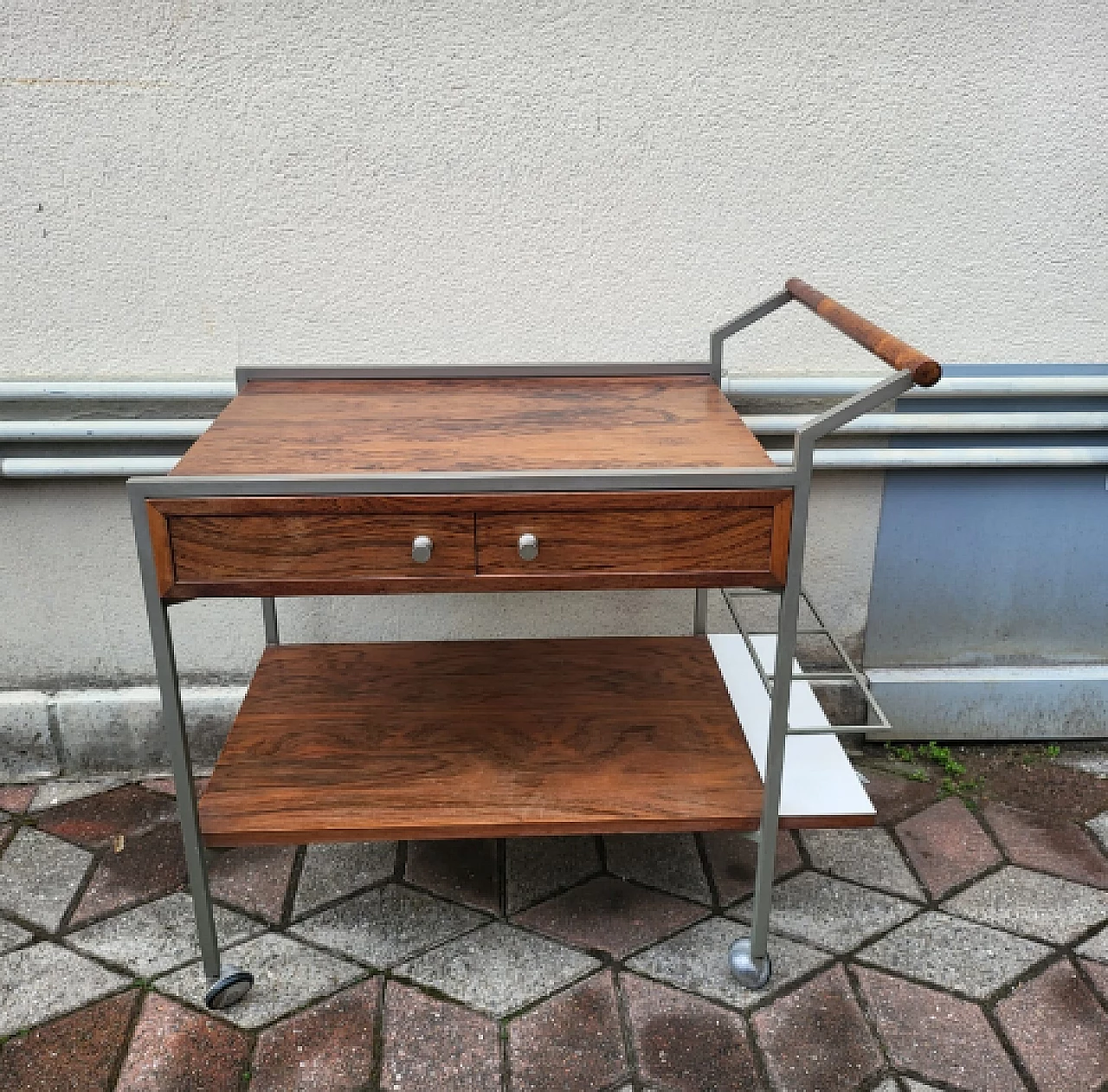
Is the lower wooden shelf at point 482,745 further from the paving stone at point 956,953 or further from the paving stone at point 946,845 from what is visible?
the paving stone at point 946,845

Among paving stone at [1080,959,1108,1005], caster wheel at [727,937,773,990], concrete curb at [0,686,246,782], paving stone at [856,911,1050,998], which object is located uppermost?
concrete curb at [0,686,246,782]

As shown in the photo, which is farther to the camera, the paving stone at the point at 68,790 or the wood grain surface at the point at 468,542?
the paving stone at the point at 68,790

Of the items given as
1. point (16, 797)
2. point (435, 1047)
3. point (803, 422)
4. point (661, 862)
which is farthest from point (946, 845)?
point (16, 797)

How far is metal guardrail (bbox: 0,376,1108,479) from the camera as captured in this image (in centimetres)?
240

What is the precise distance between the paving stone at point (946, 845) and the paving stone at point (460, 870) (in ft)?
3.23

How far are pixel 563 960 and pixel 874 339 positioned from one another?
1355 mm

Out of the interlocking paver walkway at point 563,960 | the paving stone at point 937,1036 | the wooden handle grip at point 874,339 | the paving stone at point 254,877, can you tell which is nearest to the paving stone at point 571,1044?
the interlocking paver walkway at point 563,960

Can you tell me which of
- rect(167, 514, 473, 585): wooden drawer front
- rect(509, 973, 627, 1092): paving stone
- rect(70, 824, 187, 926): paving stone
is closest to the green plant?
rect(509, 973, 627, 1092): paving stone

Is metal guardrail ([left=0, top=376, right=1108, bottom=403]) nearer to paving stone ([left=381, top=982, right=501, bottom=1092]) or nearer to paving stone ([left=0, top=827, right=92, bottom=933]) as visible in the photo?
paving stone ([left=0, top=827, right=92, bottom=933])

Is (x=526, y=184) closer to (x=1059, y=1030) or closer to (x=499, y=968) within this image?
(x=499, y=968)

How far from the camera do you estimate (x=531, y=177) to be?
2314mm

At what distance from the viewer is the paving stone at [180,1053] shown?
181cm

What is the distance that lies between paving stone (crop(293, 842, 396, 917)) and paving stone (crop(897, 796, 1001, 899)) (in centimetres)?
123

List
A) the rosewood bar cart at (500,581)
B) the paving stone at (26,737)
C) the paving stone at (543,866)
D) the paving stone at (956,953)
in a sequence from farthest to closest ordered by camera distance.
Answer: the paving stone at (26,737)
the paving stone at (543,866)
the paving stone at (956,953)
the rosewood bar cart at (500,581)
